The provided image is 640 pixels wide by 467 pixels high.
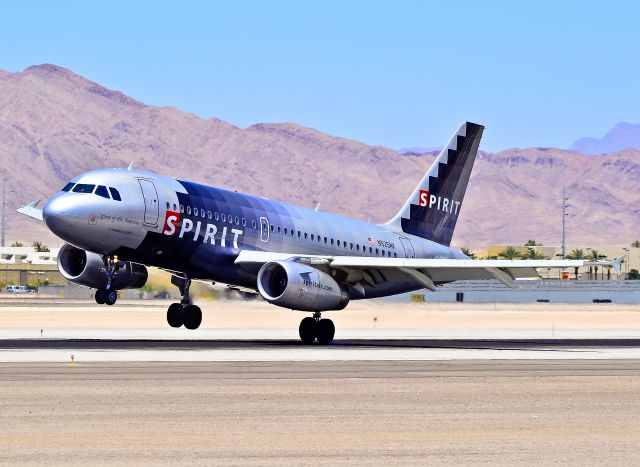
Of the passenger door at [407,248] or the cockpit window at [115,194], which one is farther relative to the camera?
the passenger door at [407,248]

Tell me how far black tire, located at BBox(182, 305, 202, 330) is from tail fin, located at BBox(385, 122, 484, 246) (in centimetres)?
1286

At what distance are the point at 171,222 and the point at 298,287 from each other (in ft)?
16.8

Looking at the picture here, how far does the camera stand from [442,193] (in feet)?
192

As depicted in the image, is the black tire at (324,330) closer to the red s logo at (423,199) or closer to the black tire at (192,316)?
the black tire at (192,316)

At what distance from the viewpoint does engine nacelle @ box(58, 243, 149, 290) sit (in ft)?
154

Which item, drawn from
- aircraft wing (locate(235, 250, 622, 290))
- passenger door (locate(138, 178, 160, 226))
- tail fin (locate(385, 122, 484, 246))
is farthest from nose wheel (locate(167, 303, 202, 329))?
tail fin (locate(385, 122, 484, 246))

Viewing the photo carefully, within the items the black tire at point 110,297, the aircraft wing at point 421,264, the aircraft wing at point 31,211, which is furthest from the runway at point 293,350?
the aircraft wing at point 31,211

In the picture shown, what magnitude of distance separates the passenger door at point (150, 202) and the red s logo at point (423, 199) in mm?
16626

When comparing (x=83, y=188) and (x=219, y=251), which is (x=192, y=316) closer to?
(x=219, y=251)

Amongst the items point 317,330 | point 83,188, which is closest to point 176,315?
point 317,330

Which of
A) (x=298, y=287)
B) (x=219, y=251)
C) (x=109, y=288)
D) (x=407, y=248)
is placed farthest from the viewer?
(x=407, y=248)

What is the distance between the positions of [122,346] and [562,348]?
14873mm

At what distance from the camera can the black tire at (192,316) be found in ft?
153

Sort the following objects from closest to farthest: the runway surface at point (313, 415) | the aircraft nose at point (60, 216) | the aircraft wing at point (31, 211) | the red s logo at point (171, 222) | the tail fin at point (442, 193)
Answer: the runway surface at point (313, 415) < the aircraft nose at point (60, 216) < the red s logo at point (171, 222) < the aircraft wing at point (31, 211) < the tail fin at point (442, 193)
